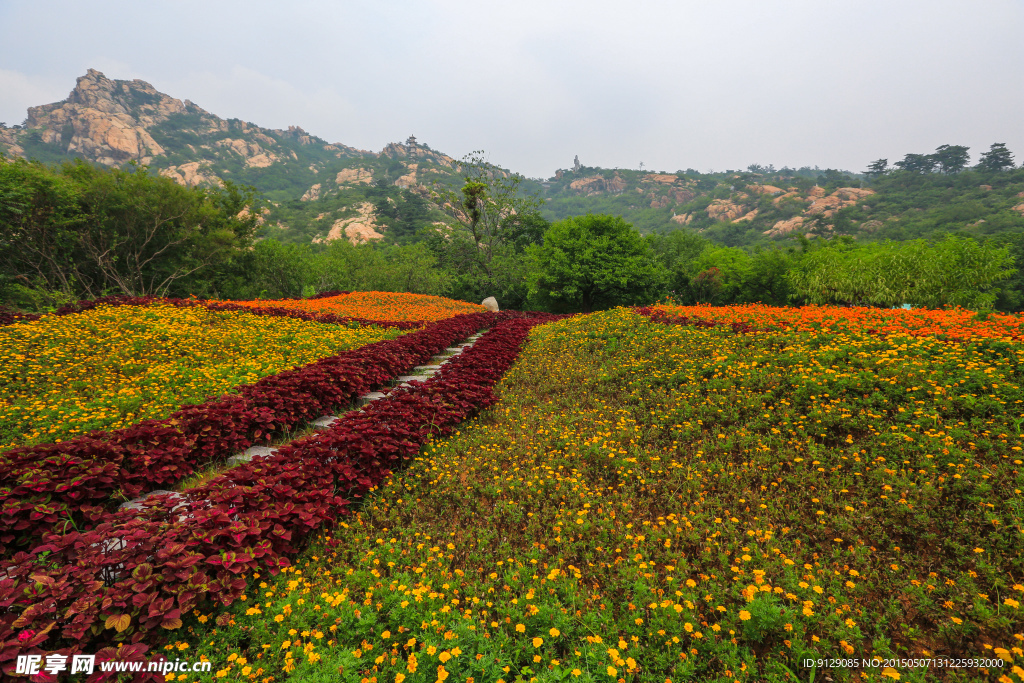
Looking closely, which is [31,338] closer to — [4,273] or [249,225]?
[4,273]

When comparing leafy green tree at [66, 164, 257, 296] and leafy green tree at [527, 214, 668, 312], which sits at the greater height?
leafy green tree at [66, 164, 257, 296]

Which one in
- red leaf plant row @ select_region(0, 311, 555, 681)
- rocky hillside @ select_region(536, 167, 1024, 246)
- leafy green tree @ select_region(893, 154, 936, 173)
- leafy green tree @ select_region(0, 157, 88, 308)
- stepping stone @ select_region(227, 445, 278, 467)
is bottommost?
stepping stone @ select_region(227, 445, 278, 467)

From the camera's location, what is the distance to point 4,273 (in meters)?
14.8

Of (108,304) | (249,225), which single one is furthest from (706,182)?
(108,304)

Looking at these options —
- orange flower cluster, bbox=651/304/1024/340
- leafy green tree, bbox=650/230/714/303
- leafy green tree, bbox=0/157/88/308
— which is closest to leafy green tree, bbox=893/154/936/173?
leafy green tree, bbox=650/230/714/303

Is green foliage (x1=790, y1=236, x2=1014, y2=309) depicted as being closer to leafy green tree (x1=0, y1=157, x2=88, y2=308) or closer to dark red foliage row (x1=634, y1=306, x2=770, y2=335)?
dark red foliage row (x1=634, y1=306, x2=770, y2=335)

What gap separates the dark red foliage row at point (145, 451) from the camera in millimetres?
3395

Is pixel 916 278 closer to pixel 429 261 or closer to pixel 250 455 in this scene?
pixel 429 261

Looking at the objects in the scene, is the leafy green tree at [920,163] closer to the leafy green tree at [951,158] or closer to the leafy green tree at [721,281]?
the leafy green tree at [951,158]

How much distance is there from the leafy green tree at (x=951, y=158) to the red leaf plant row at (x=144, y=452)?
151 m

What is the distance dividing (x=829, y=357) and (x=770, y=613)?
576 cm

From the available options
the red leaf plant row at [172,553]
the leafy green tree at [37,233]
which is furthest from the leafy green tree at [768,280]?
the leafy green tree at [37,233]

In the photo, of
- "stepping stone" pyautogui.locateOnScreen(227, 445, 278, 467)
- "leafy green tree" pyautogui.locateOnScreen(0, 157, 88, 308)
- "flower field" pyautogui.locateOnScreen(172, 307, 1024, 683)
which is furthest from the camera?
"leafy green tree" pyautogui.locateOnScreen(0, 157, 88, 308)

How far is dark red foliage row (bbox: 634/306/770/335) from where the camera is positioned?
30.8 feet
